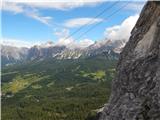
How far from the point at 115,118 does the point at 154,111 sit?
4483 millimetres

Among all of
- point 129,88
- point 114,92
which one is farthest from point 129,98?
point 114,92

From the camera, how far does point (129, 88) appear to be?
2255 cm

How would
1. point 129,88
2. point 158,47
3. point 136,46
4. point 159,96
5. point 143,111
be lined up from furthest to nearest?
1. point 136,46
2. point 129,88
3. point 158,47
4. point 143,111
5. point 159,96

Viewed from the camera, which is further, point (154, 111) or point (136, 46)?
point (136, 46)

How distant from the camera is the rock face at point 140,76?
19.7 metres

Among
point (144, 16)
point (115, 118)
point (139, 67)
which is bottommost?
point (115, 118)

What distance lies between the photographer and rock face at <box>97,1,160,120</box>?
1966 centimetres

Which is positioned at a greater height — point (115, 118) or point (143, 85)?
point (143, 85)

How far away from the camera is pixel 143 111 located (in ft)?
65.0

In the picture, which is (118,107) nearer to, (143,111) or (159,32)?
(143,111)

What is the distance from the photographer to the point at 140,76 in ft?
71.1

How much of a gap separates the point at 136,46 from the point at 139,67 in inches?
98.7

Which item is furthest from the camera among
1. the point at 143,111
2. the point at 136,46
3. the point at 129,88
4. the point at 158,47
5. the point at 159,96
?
the point at 136,46

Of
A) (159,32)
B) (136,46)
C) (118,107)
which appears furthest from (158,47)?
(118,107)
